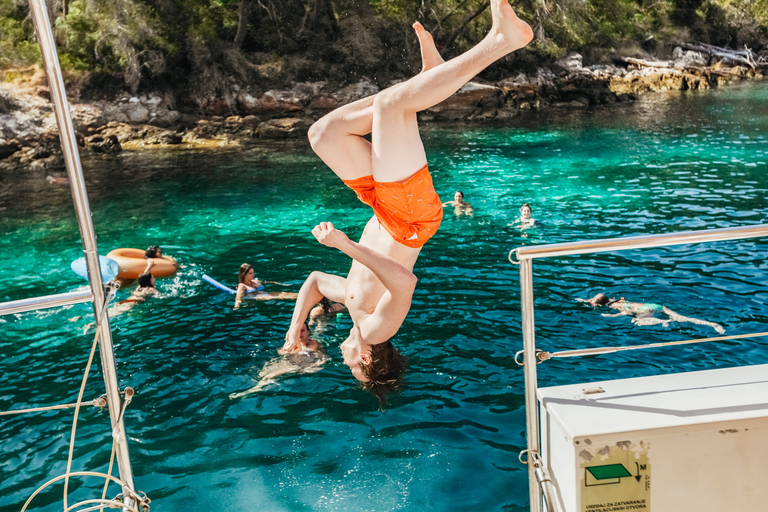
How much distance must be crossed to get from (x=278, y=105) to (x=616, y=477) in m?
24.4

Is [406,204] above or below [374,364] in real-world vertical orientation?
above

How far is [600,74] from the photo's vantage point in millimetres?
29438

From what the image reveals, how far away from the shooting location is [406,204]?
3.94m

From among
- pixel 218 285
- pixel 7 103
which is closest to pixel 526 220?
pixel 218 285

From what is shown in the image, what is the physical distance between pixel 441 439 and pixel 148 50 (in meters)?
23.5

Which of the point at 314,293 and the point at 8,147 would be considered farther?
the point at 8,147

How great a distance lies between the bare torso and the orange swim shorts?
0.22ft

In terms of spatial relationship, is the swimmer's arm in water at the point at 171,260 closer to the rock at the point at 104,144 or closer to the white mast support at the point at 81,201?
the white mast support at the point at 81,201

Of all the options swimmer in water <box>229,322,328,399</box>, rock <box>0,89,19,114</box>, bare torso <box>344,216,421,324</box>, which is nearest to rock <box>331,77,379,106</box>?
rock <box>0,89,19,114</box>

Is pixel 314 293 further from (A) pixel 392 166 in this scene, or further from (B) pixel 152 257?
(B) pixel 152 257

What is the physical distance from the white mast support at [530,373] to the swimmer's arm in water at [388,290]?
1.14 m

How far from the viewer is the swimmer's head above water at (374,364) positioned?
15.6ft

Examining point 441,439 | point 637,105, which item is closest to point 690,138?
point 637,105

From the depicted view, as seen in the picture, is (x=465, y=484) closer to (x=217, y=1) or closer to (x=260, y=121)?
(x=260, y=121)
